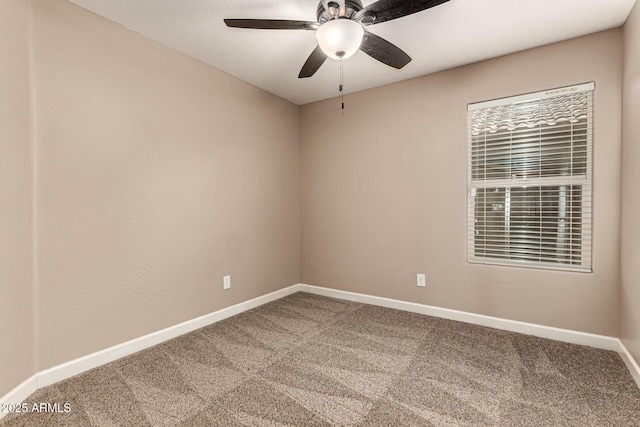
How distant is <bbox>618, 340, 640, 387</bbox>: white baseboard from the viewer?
1.90 meters

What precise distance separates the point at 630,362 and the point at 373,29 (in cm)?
296

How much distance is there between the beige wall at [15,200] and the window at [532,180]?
3375mm

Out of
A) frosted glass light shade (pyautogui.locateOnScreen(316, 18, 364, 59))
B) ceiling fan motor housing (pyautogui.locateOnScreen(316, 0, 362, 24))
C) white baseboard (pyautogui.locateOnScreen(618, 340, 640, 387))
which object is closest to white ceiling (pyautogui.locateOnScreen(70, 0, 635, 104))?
ceiling fan motor housing (pyautogui.locateOnScreen(316, 0, 362, 24))

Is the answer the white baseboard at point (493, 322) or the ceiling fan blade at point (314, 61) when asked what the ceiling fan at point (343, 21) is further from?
the white baseboard at point (493, 322)

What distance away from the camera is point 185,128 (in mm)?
2680

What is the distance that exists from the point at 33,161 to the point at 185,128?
1098mm

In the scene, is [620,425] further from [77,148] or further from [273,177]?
[77,148]

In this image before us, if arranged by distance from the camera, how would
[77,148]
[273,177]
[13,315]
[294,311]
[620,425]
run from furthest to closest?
[273,177], [294,311], [77,148], [13,315], [620,425]

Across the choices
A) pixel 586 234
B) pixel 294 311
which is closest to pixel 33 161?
pixel 294 311

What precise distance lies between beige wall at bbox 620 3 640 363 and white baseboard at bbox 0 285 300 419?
315 centimetres

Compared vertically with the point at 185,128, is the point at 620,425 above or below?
below

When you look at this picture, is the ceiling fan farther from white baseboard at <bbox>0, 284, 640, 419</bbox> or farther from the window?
white baseboard at <bbox>0, 284, 640, 419</bbox>

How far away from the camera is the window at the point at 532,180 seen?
7.97 ft

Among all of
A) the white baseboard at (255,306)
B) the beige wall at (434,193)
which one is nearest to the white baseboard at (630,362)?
the white baseboard at (255,306)
